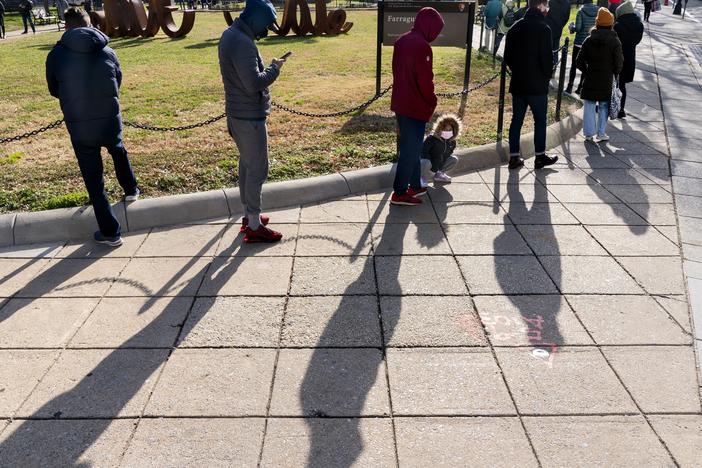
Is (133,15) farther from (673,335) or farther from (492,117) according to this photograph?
(673,335)

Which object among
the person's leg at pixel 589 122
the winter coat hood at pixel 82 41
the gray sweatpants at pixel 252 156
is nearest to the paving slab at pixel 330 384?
the gray sweatpants at pixel 252 156

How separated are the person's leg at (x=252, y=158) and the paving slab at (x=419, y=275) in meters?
1.16

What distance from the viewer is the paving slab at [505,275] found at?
14.8 ft

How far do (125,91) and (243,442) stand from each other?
10188 mm

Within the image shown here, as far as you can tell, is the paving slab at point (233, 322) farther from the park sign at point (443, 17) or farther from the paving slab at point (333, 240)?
the park sign at point (443, 17)

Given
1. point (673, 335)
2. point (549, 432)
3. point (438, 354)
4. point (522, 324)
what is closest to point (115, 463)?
point (438, 354)

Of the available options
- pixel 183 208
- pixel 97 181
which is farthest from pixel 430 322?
pixel 97 181

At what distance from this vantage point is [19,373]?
3582 millimetres

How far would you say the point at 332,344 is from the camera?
12.6ft

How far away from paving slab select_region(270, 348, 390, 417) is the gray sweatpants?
6.00 ft

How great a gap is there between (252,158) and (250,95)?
52cm

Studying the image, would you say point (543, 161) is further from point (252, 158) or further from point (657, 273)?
point (252, 158)

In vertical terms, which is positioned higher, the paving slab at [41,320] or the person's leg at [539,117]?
the person's leg at [539,117]

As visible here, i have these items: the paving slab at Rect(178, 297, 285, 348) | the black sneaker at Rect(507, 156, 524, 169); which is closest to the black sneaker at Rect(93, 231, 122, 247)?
the paving slab at Rect(178, 297, 285, 348)
